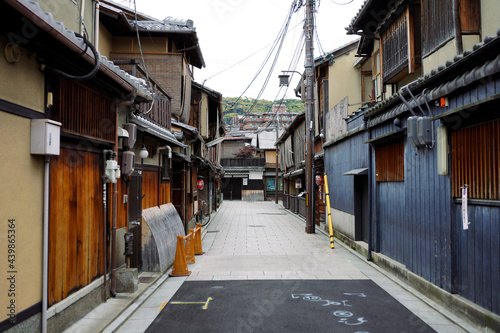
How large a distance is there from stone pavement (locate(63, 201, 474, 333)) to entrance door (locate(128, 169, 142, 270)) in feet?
2.80

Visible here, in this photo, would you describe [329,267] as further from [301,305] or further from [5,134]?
[5,134]

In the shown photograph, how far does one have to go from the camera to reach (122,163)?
8.56 metres

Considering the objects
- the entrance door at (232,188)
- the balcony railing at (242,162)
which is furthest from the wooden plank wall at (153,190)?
the entrance door at (232,188)

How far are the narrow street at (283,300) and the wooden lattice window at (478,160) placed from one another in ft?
7.91

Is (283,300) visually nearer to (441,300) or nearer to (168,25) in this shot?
(441,300)

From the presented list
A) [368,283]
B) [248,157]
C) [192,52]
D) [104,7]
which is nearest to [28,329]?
[368,283]

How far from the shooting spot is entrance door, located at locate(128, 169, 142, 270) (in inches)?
369

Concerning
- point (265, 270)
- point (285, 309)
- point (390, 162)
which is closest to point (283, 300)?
point (285, 309)

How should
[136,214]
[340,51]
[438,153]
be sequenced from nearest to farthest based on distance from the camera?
1. [438,153]
2. [136,214]
3. [340,51]

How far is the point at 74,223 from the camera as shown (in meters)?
6.30

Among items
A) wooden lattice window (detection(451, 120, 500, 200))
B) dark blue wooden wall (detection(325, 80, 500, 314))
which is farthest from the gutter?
wooden lattice window (detection(451, 120, 500, 200))

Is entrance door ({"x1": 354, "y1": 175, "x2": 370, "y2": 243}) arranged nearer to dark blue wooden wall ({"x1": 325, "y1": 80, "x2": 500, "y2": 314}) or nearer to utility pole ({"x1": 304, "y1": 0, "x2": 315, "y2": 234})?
dark blue wooden wall ({"x1": 325, "y1": 80, "x2": 500, "y2": 314})

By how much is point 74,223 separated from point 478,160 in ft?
23.4

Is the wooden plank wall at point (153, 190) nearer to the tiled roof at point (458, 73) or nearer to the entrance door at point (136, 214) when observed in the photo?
the entrance door at point (136, 214)
